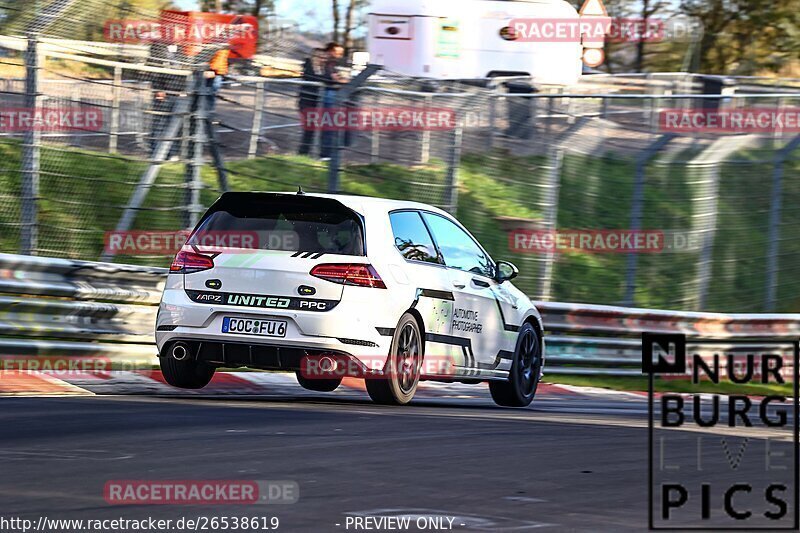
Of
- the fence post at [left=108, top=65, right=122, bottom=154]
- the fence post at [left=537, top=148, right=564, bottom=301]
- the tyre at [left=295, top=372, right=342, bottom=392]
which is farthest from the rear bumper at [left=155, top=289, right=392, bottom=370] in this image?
the fence post at [left=537, top=148, right=564, bottom=301]

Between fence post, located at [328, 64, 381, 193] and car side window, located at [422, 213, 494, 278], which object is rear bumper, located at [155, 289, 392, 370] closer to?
car side window, located at [422, 213, 494, 278]

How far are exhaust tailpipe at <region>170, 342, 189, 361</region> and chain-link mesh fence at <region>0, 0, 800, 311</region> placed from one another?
91.9 inches

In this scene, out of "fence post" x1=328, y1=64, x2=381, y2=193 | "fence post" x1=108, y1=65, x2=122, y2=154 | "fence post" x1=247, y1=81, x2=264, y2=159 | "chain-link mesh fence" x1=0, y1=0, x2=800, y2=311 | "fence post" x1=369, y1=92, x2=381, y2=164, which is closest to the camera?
"chain-link mesh fence" x1=0, y1=0, x2=800, y2=311

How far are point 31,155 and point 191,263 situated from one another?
2403 mm

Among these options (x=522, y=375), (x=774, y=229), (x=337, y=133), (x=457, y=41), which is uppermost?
(x=457, y=41)

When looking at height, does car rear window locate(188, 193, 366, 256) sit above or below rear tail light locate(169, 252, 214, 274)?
above

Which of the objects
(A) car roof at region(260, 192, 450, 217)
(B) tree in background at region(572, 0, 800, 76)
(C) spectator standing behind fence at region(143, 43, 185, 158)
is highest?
(B) tree in background at region(572, 0, 800, 76)

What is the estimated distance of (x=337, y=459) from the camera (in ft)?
25.0

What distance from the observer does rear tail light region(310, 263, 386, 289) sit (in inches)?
396

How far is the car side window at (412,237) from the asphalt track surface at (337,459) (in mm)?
1146

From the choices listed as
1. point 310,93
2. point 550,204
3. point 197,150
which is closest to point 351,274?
point 197,150

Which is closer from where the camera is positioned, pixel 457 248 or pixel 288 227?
pixel 288 227

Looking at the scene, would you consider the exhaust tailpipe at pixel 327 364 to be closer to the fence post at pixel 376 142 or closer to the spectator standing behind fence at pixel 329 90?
the spectator standing behind fence at pixel 329 90

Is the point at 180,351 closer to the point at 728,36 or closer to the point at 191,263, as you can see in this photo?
the point at 191,263
